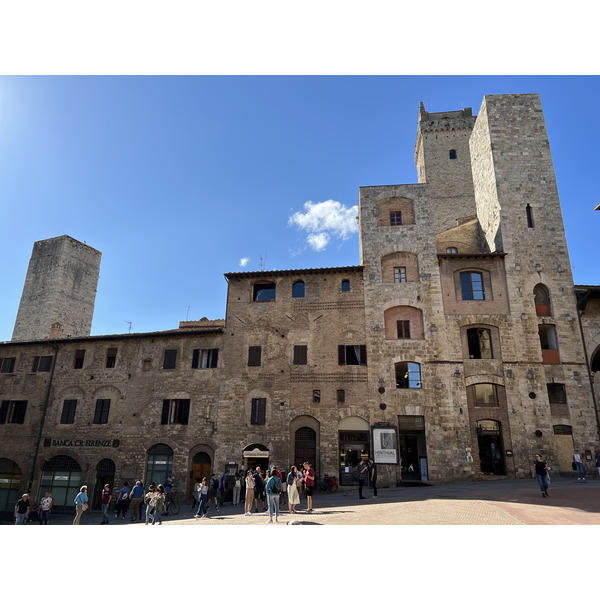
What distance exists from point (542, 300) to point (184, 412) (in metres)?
21.2

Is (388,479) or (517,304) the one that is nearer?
(388,479)

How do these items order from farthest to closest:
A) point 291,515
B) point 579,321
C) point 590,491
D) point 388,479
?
point 579,321, point 388,479, point 590,491, point 291,515

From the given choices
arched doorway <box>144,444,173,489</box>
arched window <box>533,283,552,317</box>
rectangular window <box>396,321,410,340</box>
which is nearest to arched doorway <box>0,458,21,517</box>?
arched doorway <box>144,444,173,489</box>

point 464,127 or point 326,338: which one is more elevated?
point 464,127

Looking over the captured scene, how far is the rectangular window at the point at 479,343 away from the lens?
25.1 meters

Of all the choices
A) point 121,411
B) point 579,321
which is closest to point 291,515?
point 121,411

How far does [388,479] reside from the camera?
23234 mm

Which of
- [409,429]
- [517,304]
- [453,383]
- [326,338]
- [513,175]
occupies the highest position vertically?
[513,175]

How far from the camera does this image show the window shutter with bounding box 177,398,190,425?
85.0 feet

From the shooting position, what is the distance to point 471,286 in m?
26.4

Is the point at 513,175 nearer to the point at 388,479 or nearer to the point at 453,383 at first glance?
the point at 453,383

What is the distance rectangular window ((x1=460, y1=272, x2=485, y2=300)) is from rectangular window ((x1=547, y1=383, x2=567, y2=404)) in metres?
5.86
